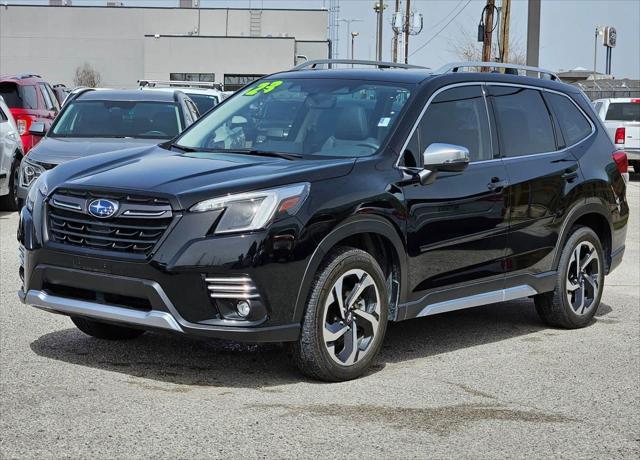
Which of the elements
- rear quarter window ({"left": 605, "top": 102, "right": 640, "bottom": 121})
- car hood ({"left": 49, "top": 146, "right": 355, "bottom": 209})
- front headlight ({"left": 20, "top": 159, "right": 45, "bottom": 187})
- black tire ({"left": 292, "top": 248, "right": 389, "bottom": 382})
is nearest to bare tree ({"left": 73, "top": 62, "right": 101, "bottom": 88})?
rear quarter window ({"left": 605, "top": 102, "right": 640, "bottom": 121})

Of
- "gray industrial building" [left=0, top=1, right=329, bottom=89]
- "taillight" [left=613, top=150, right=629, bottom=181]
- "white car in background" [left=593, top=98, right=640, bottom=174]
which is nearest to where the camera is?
"taillight" [left=613, top=150, right=629, bottom=181]

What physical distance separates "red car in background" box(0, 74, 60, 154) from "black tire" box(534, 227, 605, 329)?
1206 cm

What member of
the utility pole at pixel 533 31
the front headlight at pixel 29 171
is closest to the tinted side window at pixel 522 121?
the front headlight at pixel 29 171

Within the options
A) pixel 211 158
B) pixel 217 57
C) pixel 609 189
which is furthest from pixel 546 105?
pixel 217 57

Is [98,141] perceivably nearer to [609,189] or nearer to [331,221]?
[609,189]

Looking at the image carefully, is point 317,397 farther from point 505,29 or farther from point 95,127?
point 505,29

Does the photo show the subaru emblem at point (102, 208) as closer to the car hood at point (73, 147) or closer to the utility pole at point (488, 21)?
the car hood at point (73, 147)

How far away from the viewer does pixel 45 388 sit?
6.04 metres

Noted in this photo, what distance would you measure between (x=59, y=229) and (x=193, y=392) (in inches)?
46.0

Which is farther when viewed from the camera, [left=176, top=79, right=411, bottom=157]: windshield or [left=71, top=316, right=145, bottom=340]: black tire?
[left=71, top=316, right=145, bottom=340]: black tire

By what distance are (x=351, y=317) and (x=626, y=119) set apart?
22.6 meters

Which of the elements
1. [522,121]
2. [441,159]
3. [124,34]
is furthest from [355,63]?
[124,34]

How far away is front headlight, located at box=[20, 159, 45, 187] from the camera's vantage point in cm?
1312

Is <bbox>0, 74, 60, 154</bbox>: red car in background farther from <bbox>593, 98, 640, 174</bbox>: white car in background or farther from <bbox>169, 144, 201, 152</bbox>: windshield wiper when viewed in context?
<bbox>593, 98, 640, 174</bbox>: white car in background
